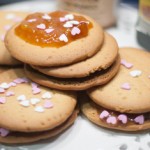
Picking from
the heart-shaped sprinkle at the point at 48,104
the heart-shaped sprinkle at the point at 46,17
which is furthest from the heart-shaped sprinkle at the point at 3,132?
the heart-shaped sprinkle at the point at 46,17

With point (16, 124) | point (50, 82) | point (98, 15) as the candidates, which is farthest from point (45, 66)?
point (98, 15)

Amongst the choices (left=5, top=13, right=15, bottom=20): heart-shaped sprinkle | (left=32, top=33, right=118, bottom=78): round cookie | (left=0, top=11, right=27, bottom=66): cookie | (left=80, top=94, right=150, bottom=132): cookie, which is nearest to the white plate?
(left=80, top=94, right=150, bottom=132): cookie

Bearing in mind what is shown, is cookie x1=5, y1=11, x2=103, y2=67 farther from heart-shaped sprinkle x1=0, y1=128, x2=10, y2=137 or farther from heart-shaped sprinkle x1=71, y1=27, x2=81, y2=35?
heart-shaped sprinkle x1=0, y1=128, x2=10, y2=137

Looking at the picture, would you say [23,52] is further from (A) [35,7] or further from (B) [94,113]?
(A) [35,7]

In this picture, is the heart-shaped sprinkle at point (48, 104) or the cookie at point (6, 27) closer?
the heart-shaped sprinkle at point (48, 104)

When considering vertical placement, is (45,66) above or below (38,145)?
above

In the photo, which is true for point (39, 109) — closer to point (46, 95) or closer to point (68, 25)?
point (46, 95)

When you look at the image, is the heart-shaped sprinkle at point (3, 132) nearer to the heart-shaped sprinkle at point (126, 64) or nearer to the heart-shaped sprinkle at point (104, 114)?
the heart-shaped sprinkle at point (104, 114)
